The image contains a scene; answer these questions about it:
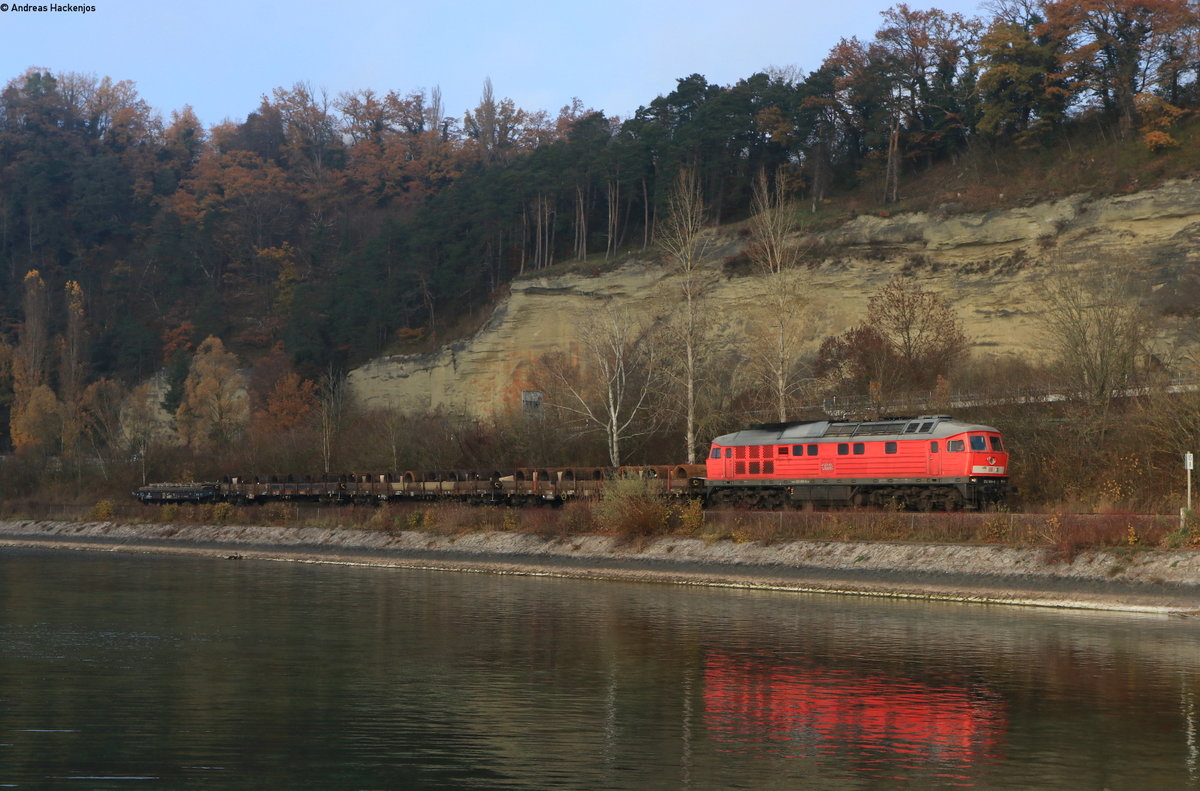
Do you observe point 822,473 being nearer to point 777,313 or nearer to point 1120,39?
point 777,313

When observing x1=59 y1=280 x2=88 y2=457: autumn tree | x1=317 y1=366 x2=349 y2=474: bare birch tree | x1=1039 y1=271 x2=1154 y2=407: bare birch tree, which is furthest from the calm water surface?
x1=59 y1=280 x2=88 y2=457: autumn tree

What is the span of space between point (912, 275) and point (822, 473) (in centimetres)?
2773

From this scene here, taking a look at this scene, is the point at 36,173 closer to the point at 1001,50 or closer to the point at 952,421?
the point at 1001,50

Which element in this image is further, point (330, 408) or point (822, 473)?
point (330, 408)

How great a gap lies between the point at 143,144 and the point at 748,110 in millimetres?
95947

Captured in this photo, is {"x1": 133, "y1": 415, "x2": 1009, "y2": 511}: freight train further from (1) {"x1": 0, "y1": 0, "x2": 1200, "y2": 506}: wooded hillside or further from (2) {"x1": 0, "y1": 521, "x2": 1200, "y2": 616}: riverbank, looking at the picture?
(1) {"x1": 0, "y1": 0, "x2": 1200, "y2": 506}: wooded hillside

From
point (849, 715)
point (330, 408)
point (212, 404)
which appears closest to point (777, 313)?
point (849, 715)

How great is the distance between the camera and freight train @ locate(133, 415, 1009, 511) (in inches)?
1540

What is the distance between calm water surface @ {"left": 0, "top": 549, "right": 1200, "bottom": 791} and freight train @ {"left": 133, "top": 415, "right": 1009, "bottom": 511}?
28.0 feet

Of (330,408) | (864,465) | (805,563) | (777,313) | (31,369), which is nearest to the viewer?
(805,563)

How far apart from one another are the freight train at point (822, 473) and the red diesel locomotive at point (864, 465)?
0.04 meters

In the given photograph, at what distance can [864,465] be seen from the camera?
1635 inches

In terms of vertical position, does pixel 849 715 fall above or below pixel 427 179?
below

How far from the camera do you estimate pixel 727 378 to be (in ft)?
215
